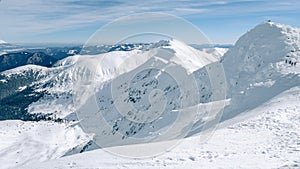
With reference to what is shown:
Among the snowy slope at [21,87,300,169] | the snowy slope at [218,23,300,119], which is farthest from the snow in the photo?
the snowy slope at [21,87,300,169]

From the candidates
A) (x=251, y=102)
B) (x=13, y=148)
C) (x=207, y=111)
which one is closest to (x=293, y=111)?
(x=251, y=102)

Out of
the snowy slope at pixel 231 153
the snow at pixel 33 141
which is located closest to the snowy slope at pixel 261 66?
the snowy slope at pixel 231 153

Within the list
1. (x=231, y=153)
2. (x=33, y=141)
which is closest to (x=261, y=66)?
(x=231, y=153)

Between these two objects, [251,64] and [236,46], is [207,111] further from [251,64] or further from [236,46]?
[236,46]

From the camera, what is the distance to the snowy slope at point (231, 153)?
2292 cm

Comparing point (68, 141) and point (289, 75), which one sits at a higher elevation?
point (289, 75)

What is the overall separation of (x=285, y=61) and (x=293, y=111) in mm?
41482

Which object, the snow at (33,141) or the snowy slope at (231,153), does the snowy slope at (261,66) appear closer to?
the snowy slope at (231,153)

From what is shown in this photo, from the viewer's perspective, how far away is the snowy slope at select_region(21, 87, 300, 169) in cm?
2292

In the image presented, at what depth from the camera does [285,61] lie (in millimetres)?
75750

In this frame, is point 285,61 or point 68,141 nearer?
point 285,61

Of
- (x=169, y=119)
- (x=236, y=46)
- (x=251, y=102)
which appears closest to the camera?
(x=251, y=102)

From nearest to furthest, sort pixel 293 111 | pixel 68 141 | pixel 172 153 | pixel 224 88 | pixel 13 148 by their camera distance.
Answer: pixel 172 153
pixel 293 111
pixel 224 88
pixel 13 148
pixel 68 141

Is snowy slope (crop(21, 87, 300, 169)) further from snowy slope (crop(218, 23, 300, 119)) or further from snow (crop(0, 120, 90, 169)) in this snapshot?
snow (crop(0, 120, 90, 169))
